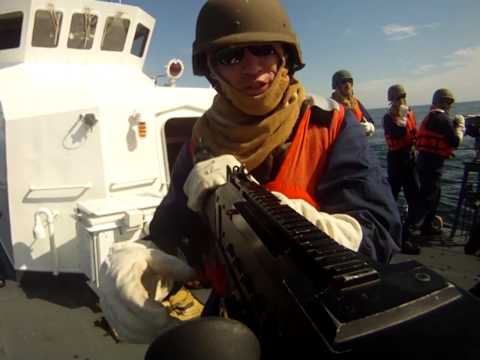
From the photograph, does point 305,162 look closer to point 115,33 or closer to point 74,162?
point 74,162

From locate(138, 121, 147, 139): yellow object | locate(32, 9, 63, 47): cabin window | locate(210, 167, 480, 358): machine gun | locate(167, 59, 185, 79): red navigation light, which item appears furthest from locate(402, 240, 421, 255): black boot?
locate(32, 9, 63, 47): cabin window

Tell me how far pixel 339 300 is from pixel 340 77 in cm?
524

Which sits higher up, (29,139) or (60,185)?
(29,139)

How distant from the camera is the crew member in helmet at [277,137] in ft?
4.16

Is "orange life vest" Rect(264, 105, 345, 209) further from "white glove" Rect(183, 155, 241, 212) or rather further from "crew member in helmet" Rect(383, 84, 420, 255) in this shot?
"crew member in helmet" Rect(383, 84, 420, 255)

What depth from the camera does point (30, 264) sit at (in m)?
4.41

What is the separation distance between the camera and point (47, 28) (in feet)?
18.0

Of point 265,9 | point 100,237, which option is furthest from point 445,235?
point 265,9

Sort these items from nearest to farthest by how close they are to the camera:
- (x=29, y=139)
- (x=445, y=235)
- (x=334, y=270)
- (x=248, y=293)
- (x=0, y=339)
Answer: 1. (x=334, y=270)
2. (x=248, y=293)
3. (x=0, y=339)
4. (x=29, y=139)
5. (x=445, y=235)

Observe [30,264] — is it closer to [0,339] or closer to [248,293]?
[0,339]

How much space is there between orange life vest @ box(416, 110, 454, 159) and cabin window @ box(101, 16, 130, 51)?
17.6 ft

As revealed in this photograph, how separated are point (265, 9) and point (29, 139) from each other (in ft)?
12.9

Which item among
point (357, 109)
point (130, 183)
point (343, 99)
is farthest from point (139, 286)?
point (357, 109)

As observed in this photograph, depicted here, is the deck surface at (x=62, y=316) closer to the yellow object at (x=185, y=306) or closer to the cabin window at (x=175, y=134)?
the yellow object at (x=185, y=306)
